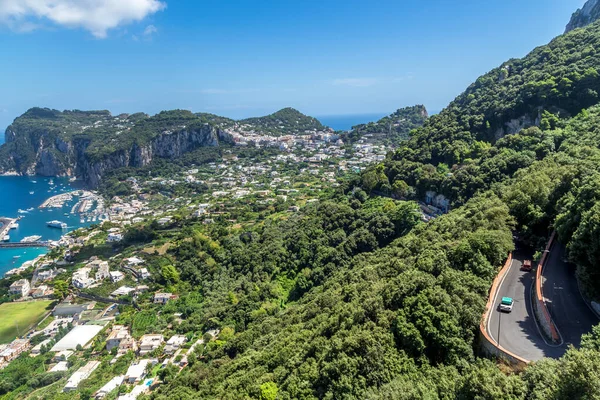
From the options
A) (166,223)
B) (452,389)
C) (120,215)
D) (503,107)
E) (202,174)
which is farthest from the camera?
(202,174)

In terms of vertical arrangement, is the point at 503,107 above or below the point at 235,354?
above

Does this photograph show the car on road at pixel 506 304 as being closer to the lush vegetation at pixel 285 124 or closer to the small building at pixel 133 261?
the small building at pixel 133 261

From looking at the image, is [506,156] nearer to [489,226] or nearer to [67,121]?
[489,226]

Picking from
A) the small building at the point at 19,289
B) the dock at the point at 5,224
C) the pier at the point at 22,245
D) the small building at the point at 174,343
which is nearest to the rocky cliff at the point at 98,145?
the dock at the point at 5,224

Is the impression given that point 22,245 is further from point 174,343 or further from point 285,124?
point 285,124

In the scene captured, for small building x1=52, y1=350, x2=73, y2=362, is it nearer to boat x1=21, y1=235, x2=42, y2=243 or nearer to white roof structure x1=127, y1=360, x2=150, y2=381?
white roof structure x1=127, y1=360, x2=150, y2=381

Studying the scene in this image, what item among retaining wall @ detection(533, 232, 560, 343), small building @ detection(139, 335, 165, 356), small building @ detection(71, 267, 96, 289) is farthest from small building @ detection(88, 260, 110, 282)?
retaining wall @ detection(533, 232, 560, 343)

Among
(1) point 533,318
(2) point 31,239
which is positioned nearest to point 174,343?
(1) point 533,318

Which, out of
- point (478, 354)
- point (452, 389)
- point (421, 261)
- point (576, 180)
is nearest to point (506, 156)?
point (576, 180)
